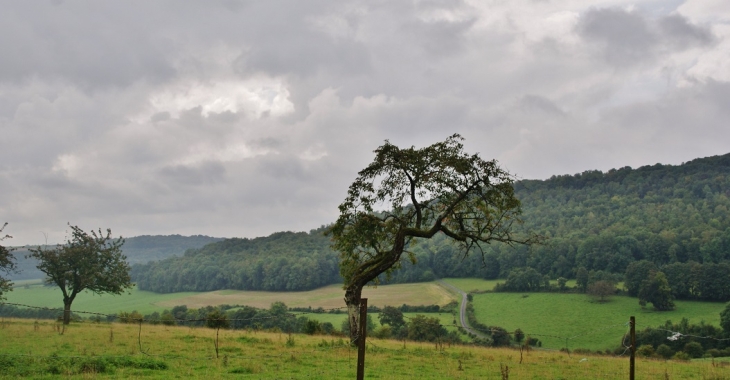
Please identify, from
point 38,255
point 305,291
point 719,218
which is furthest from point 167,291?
point 719,218

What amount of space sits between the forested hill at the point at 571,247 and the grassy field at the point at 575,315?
359 inches

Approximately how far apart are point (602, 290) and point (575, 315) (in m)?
11.8

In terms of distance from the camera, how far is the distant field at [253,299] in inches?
4221

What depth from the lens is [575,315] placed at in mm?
86250

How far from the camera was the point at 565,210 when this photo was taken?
174500mm

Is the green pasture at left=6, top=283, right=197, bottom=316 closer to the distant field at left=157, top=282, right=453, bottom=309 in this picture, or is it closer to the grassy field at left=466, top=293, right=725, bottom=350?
the distant field at left=157, top=282, right=453, bottom=309

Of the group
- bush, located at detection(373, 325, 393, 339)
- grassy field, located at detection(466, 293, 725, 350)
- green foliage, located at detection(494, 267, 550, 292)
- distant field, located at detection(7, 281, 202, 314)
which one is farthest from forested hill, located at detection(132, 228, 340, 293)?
bush, located at detection(373, 325, 393, 339)

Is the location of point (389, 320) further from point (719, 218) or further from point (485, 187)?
point (719, 218)

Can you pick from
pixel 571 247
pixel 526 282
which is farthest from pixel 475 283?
pixel 571 247

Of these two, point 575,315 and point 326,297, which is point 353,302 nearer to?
point 575,315

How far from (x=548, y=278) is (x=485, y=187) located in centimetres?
9338

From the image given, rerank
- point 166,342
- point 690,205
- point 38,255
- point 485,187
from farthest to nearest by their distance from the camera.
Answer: point 690,205 < point 38,255 < point 485,187 < point 166,342

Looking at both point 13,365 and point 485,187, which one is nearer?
point 13,365

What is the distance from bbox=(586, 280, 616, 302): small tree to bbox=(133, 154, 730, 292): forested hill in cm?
875
